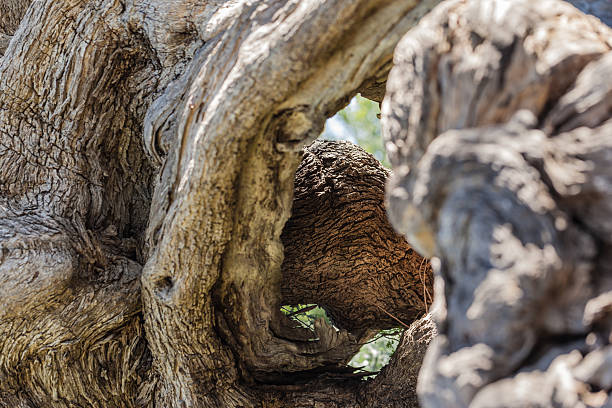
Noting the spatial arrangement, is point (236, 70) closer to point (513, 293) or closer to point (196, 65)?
point (196, 65)

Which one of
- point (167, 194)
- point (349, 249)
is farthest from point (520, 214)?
point (349, 249)

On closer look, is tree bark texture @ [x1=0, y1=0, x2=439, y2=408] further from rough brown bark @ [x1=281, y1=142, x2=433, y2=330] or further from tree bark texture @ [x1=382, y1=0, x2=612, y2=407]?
tree bark texture @ [x1=382, y1=0, x2=612, y2=407]

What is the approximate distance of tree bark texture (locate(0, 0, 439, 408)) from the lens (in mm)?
2045

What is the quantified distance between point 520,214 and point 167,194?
1530mm

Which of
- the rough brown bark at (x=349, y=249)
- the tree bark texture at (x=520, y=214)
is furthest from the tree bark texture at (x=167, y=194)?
the tree bark texture at (x=520, y=214)

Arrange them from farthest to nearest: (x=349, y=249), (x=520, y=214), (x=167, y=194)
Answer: (x=349, y=249) → (x=167, y=194) → (x=520, y=214)

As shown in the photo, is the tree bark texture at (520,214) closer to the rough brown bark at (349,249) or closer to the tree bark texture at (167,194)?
the tree bark texture at (167,194)

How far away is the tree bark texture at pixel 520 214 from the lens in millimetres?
1164

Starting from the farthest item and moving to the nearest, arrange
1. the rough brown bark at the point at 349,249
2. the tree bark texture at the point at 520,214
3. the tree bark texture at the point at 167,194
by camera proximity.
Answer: the rough brown bark at the point at 349,249 < the tree bark texture at the point at 167,194 < the tree bark texture at the point at 520,214

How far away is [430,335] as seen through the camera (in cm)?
279

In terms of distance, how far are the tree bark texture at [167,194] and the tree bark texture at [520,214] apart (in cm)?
64

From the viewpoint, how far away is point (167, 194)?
93.6 inches

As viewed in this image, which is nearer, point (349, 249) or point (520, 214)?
point (520, 214)

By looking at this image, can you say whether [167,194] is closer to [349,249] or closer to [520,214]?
[349,249]
